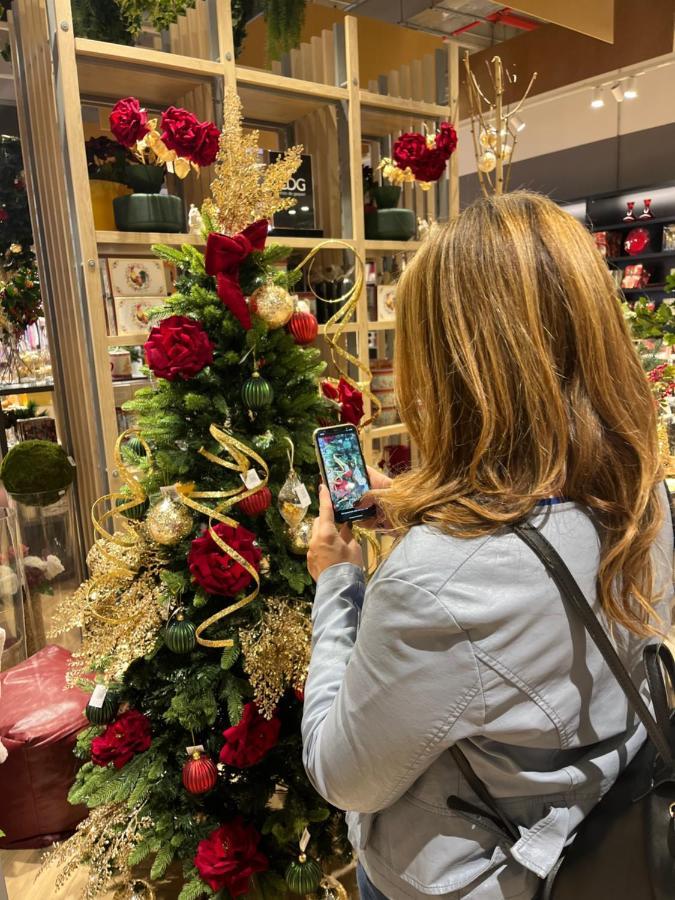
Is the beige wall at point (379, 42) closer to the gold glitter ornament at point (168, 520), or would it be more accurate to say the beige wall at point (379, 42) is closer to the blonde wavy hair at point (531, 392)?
the gold glitter ornament at point (168, 520)

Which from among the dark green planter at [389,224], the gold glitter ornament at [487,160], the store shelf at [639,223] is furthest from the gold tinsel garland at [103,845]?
the store shelf at [639,223]

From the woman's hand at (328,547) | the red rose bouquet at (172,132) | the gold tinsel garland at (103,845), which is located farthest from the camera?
the red rose bouquet at (172,132)

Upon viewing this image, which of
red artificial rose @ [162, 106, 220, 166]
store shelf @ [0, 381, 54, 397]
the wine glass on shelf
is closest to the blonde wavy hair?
red artificial rose @ [162, 106, 220, 166]

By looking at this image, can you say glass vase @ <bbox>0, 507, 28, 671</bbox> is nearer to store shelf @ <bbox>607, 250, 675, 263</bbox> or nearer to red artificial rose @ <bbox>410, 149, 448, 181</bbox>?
red artificial rose @ <bbox>410, 149, 448, 181</bbox>

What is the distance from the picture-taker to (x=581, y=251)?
807 mm

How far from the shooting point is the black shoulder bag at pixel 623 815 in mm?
754

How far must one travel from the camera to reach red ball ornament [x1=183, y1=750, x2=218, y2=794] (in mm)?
1526

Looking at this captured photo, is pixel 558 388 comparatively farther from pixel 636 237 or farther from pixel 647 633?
pixel 636 237

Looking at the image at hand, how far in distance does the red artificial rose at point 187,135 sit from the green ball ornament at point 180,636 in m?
1.26

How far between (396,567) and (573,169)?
6.96m

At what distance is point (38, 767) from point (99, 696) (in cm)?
55

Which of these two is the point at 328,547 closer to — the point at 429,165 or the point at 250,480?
the point at 250,480

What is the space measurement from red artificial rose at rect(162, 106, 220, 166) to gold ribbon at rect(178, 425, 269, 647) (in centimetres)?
87

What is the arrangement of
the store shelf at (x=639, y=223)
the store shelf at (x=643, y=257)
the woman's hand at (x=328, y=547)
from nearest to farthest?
1. the woman's hand at (x=328, y=547)
2. the store shelf at (x=639, y=223)
3. the store shelf at (x=643, y=257)
